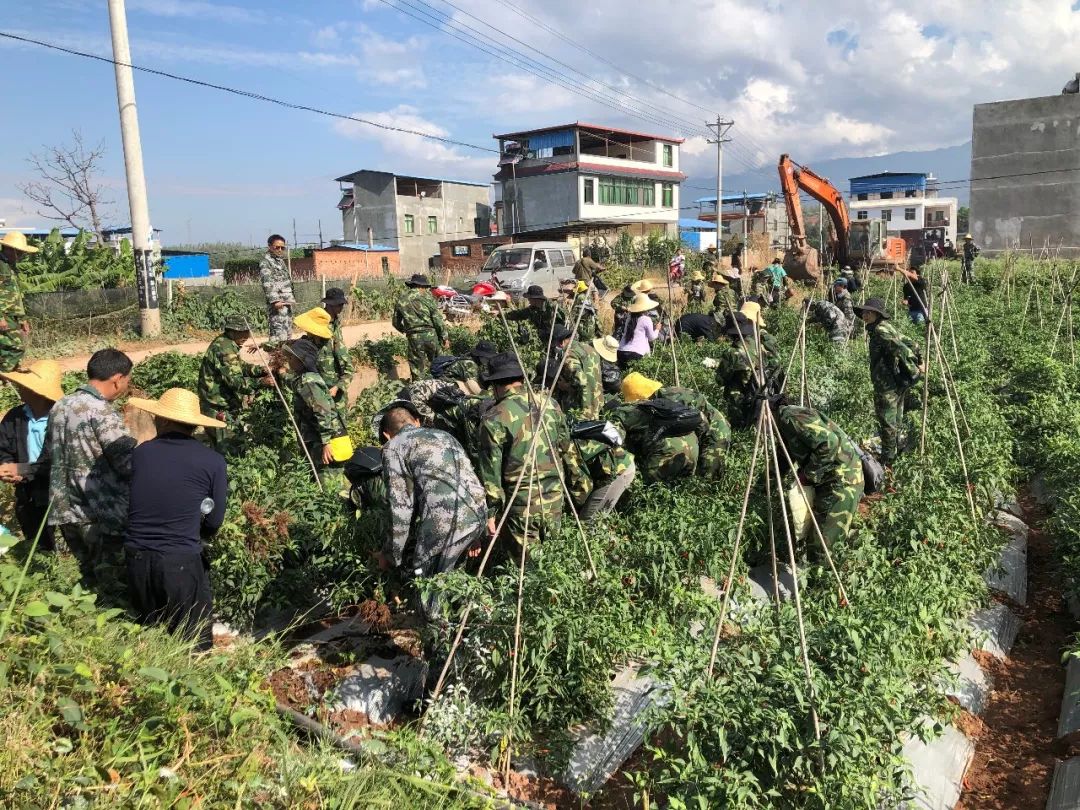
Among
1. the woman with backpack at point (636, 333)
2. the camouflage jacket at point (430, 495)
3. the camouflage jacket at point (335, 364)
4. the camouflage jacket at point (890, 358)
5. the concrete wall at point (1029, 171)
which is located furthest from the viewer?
the concrete wall at point (1029, 171)

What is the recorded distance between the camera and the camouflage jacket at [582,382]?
20.7 feet

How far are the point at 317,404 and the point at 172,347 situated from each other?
7.71 metres

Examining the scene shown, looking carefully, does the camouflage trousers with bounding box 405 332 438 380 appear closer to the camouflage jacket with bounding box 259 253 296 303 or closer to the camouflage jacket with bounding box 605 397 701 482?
the camouflage jacket with bounding box 259 253 296 303

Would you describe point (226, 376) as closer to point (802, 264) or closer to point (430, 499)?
point (430, 499)

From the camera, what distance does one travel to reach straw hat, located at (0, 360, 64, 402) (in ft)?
13.3

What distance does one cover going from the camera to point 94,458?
3.88m

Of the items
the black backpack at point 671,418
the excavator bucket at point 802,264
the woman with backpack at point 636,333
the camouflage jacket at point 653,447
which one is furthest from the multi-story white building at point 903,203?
the black backpack at point 671,418

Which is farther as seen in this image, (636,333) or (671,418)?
(636,333)

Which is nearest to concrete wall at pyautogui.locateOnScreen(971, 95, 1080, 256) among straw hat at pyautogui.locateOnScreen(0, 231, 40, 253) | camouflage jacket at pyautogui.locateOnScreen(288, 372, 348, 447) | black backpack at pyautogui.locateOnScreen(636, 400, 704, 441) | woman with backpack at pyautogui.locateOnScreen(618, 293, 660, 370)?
woman with backpack at pyautogui.locateOnScreen(618, 293, 660, 370)

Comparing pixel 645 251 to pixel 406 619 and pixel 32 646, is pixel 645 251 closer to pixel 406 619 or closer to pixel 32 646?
pixel 406 619

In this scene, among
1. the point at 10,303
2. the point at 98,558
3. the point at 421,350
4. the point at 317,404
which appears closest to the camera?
the point at 98,558

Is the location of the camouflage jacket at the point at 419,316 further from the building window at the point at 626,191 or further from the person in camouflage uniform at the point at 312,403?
the building window at the point at 626,191

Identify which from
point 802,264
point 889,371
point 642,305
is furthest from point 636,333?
point 802,264

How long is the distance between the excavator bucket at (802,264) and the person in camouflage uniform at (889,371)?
16.3 m
